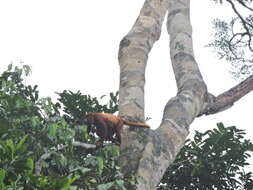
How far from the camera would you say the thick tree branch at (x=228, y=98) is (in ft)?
18.1

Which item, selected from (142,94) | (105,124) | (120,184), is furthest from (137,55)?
(120,184)

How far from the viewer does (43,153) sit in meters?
3.97

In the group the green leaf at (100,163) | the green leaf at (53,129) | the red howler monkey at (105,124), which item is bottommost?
the green leaf at (100,163)

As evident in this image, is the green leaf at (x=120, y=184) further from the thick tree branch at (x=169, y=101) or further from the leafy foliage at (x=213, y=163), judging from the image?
the leafy foliage at (x=213, y=163)

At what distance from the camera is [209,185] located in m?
6.84

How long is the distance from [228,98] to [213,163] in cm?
135

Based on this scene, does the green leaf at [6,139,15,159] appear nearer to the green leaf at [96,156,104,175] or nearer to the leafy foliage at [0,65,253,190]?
the leafy foliage at [0,65,253,190]

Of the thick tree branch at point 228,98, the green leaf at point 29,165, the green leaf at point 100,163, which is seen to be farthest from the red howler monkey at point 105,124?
the green leaf at point 29,165

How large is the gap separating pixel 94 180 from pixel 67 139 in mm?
381

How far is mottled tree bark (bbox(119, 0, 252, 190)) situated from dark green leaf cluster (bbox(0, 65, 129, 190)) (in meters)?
0.22

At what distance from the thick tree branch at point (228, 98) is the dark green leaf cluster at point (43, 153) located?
57.8 inches

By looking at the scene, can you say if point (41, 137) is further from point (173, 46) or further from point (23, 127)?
point (173, 46)

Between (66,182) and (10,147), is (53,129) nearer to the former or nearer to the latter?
(10,147)

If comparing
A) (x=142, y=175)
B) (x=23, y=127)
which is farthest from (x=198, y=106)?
(x=23, y=127)
